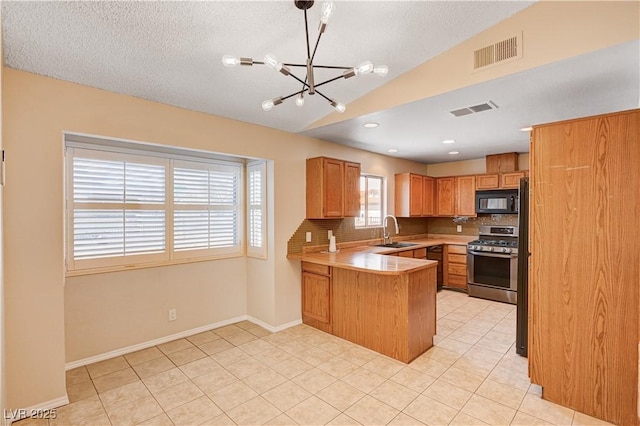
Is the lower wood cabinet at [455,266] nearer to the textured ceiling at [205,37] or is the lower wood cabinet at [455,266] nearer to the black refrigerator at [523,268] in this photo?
the black refrigerator at [523,268]

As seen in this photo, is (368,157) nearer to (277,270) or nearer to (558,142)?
(277,270)

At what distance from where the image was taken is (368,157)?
5219 mm

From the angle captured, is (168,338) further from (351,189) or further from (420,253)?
(420,253)

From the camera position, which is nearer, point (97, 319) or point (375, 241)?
point (97, 319)

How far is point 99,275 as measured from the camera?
308cm

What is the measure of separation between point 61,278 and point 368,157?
4179 mm

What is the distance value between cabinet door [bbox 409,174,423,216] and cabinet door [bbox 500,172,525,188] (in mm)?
1336

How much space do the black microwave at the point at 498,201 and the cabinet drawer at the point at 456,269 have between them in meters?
1.03

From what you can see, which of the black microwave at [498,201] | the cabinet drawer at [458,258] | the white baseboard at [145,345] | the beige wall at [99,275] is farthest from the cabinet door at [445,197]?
the white baseboard at [145,345]

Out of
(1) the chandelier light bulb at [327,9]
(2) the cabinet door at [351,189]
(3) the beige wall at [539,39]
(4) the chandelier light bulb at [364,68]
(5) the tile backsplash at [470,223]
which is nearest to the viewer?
Result: (1) the chandelier light bulb at [327,9]

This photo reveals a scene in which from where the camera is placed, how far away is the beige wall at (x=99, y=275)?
7.36 ft

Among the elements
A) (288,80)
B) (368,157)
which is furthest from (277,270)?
(368,157)

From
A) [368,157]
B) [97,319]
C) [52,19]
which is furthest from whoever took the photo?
[368,157]

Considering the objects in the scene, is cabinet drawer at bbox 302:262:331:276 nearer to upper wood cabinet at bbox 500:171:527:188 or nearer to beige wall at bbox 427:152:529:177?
upper wood cabinet at bbox 500:171:527:188
